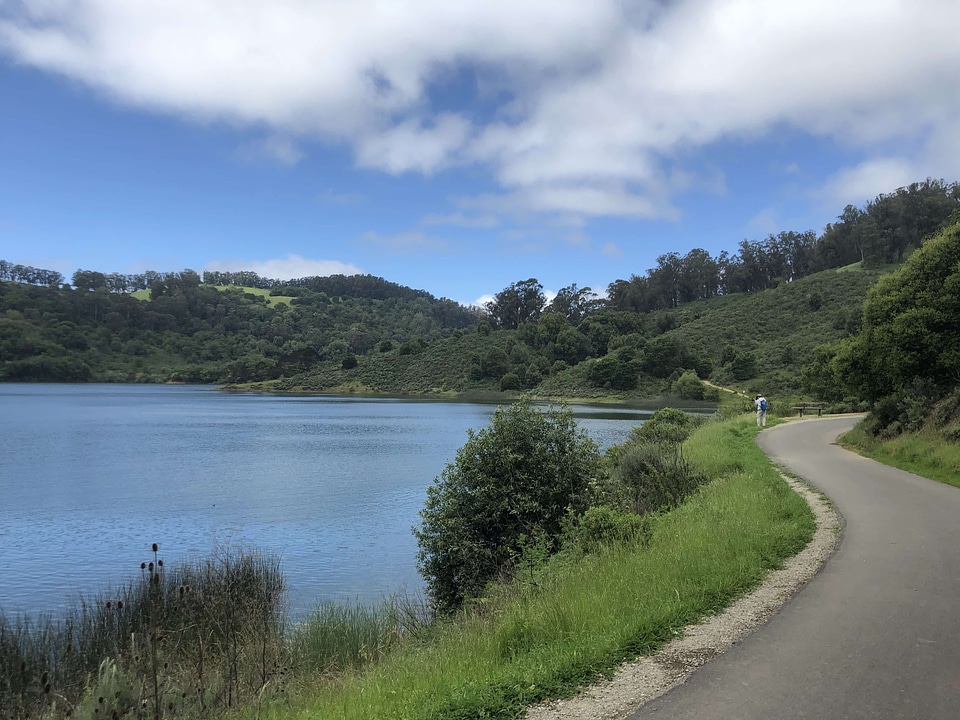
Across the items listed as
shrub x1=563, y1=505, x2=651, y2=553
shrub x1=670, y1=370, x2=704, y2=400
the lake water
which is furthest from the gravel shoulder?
shrub x1=670, y1=370, x2=704, y2=400

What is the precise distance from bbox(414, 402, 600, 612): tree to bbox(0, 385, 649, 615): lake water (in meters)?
2.50

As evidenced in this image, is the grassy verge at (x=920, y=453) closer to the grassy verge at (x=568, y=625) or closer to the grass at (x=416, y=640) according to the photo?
the grass at (x=416, y=640)

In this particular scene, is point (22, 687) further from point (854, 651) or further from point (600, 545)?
point (854, 651)

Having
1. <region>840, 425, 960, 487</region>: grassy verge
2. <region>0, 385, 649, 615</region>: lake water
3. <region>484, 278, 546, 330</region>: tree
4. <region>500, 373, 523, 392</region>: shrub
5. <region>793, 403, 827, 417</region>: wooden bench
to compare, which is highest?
<region>484, 278, 546, 330</region>: tree

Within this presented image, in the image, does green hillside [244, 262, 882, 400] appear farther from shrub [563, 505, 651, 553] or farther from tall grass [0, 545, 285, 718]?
tall grass [0, 545, 285, 718]

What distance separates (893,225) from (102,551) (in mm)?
126781

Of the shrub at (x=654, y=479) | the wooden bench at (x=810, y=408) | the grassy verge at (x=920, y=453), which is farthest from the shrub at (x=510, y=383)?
the shrub at (x=654, y=479)

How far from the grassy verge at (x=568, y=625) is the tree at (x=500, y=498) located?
2456 mm

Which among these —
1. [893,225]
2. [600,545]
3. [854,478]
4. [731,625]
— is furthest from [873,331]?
[893,225]

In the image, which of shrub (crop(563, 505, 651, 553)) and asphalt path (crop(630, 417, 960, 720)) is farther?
shrub (crop(563, 505, 651, 553))

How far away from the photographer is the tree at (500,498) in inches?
483

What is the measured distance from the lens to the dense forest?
320 ft

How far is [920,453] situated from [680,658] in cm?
1621

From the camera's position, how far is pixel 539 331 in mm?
129625
